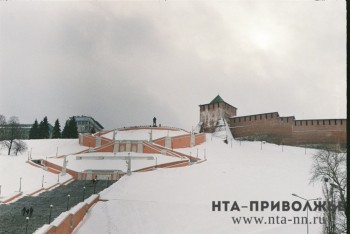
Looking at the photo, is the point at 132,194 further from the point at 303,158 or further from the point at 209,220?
the point at 303,158

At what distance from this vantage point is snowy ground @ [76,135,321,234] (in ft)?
50.4

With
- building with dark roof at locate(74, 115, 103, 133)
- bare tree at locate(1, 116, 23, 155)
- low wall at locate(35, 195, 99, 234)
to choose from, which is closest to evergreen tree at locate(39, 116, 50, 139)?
building with dark roof at locate(74, 115, 103, 133)

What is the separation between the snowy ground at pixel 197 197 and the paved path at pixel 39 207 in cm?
133

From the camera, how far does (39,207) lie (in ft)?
58.5

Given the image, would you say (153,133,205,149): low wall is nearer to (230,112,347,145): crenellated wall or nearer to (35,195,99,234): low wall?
(230,112,347,145): crenellated wall

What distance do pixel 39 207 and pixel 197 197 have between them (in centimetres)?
688

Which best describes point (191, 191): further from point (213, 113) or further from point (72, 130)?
point (72, 130)

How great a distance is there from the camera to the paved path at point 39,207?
14797mm

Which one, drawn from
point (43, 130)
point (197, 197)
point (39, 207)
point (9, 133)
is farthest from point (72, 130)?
point (197, 197)

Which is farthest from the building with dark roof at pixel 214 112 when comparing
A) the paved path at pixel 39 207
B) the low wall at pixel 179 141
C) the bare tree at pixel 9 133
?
the paved path at pixel 39 207

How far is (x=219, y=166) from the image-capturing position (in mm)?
28078

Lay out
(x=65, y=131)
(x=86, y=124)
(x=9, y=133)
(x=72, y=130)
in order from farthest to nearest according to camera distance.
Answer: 1. (x=86, y=124)
2. (x=72, y=130)
3. (x=65, y=131)
4. (x=9, y=133)

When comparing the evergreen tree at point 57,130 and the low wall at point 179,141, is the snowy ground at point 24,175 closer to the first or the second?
the low wall at point 179,141

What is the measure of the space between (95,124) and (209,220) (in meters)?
45.1
